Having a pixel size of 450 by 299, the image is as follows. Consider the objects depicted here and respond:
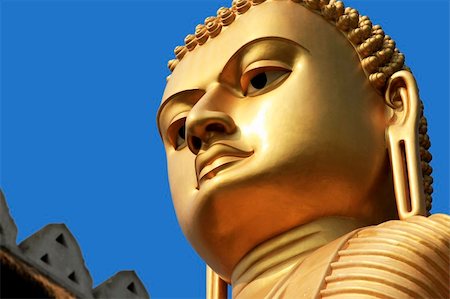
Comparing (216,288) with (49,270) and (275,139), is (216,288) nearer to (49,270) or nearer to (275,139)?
(275,139)

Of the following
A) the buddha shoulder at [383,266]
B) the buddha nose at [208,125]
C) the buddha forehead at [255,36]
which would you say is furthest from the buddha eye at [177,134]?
the buddha shoulder at [383,266]

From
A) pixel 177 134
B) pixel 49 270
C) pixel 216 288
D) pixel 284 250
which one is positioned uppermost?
pixel 49 270

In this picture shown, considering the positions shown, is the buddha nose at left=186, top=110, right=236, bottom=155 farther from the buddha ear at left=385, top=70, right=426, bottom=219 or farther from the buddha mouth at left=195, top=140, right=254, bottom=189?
the buddha ear at left=385, top=70, right=426, bottom=219

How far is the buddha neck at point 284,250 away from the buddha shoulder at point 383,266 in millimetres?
230

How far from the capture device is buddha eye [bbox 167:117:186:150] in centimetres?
705

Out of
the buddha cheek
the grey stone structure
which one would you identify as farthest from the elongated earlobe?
the grey stone structure

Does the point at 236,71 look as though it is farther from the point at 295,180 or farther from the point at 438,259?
the point at 438,259

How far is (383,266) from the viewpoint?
5.98 metres

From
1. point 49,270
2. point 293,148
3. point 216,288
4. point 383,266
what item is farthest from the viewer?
point 49,270

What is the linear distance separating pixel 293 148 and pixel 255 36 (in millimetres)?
579

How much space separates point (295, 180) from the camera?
21.4ft

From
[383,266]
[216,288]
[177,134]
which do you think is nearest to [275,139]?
[177,134]

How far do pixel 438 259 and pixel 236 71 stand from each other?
52.8 inches

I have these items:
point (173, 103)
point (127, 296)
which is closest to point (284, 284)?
point (173, 103)
